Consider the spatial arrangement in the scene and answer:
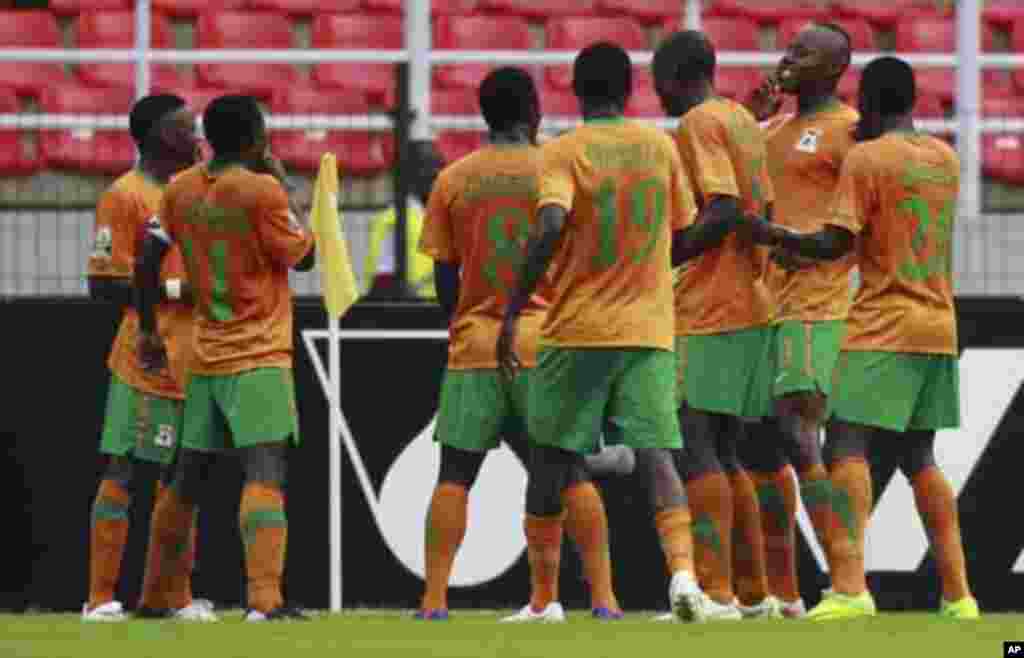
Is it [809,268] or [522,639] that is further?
[809,268]

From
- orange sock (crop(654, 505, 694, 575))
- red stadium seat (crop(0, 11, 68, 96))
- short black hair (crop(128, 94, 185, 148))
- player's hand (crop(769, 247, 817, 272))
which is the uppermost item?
red stadium seat (crop(0, 11, 68, 96))

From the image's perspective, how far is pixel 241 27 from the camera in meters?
20.7

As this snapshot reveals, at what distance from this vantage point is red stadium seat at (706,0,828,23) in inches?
834

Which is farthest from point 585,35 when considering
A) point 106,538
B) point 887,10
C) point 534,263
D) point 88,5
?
point 534,263

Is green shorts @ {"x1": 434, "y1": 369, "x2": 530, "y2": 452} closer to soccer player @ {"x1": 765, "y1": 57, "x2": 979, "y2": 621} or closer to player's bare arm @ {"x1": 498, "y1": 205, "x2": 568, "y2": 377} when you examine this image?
player's bare arm @ {"x1": 498, "y1": 205, "x2": 568, "y2": 377}

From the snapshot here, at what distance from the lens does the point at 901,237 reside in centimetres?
1261

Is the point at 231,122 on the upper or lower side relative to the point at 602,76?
lower

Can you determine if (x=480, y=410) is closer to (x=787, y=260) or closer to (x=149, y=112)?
(x=787, y=260)

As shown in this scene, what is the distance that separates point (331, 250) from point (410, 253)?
3.35 feet

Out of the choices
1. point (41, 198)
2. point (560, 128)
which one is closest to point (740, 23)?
point (560, 128)

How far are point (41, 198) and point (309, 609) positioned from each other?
8.15 feet

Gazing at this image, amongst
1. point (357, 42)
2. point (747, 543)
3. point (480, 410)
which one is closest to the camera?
point (480, 410)

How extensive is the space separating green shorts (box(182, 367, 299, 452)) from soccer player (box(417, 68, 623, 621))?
0.68m

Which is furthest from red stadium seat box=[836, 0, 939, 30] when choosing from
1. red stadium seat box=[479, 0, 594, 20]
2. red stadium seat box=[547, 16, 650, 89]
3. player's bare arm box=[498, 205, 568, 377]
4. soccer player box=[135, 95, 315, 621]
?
player's bare arm box=[498, 205, 568, 377]
